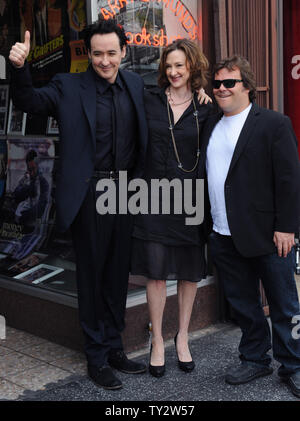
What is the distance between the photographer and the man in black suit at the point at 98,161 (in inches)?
137

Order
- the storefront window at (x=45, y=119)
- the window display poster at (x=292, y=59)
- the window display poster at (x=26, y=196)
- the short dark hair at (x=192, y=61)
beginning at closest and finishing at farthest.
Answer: the short dark hair at (x=192, y=61), the storefront window at (x=45, y=119), the window display poster at (x=26, y=196), the window display poster at (x=292, y=59)

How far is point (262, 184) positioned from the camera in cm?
343

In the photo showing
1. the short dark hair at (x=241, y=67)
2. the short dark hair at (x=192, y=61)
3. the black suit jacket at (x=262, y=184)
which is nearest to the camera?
the black suit jacket at (x=262, y=184)

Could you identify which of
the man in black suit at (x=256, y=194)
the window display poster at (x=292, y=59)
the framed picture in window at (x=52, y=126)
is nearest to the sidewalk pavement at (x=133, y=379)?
the man in black suit at (x=256, y=194)

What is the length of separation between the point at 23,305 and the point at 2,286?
29 centimetres

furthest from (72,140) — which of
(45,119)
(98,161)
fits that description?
(45,119)

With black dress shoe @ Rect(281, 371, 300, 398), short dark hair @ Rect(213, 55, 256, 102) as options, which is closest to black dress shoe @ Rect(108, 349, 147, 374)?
black dress shoe @ Rect(281, 371, 300, 398)

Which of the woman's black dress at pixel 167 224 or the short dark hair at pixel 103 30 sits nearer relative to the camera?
the short dark hair at pixel 103 30

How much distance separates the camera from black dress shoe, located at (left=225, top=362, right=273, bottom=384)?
144 inches

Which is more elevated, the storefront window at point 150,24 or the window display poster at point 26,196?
the storefront window at point 150,24

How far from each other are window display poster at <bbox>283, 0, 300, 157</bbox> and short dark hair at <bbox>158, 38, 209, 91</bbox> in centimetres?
312

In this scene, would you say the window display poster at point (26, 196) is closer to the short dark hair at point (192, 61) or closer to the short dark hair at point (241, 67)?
the short dark hair at point (192, 61)

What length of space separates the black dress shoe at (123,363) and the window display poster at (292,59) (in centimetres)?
373
